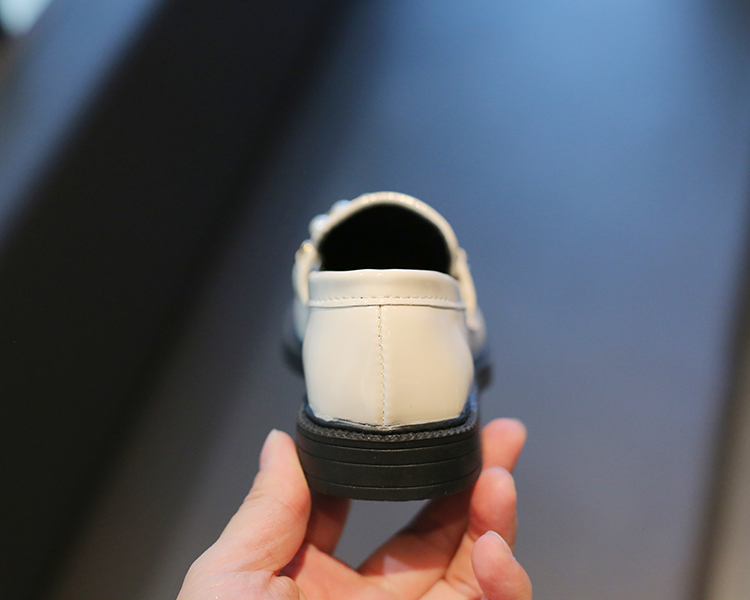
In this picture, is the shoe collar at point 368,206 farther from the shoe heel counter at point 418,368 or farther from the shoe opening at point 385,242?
the shoe heel counter at point 418,368

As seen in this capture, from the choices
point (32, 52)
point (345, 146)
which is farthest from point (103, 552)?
point (345, 146)

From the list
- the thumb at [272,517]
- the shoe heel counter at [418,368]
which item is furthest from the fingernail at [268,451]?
the shoe heel counter at [418,368]

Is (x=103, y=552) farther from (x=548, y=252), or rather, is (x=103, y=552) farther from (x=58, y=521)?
(x=548, y=252)

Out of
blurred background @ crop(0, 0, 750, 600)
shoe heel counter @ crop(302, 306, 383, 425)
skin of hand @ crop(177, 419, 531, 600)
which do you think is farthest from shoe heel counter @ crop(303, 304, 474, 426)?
blurred background @ crop(0, 0, 750, 600)

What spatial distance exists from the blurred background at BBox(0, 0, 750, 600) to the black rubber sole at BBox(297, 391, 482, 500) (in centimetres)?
34

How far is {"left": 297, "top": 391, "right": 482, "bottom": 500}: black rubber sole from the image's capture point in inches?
19.7

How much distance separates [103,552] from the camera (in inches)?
31.7

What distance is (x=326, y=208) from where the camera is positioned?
1102 mm

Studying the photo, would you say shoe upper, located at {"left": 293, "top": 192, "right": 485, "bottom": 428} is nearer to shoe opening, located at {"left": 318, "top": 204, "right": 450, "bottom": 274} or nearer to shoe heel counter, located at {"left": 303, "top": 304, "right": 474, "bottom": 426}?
shoe heel counter, located at {"left": 303, "top": 304, "right": 474, "bottom": 426}

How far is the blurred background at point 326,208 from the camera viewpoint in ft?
2.37

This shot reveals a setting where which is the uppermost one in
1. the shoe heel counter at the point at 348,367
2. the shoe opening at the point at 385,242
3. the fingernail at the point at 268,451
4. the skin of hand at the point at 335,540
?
the shoe opening at the point at 385,242

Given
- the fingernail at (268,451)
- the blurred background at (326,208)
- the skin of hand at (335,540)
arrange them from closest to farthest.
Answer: the skin of hand at (335,540) < the fingernail at (268,451) < the blurred background at (326,208)

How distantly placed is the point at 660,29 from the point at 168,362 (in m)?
1.47

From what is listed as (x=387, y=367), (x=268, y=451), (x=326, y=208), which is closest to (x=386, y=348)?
(x=387, y=367)
